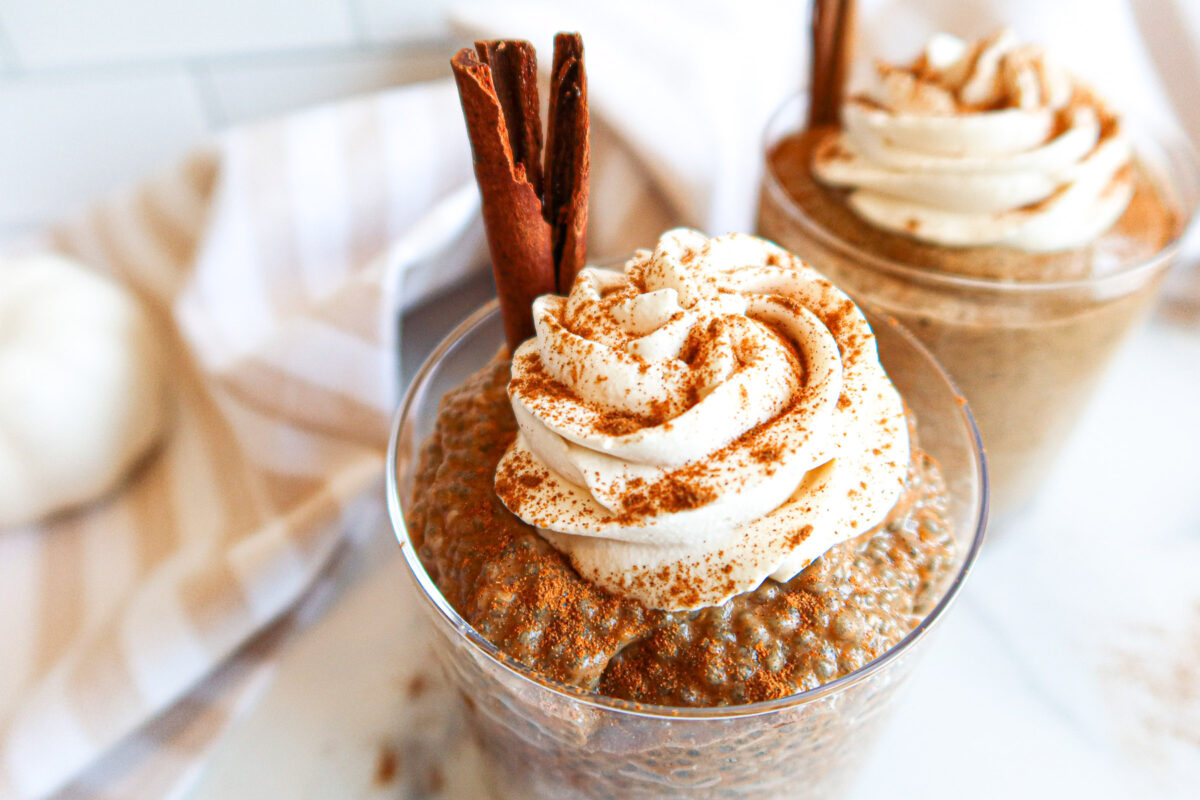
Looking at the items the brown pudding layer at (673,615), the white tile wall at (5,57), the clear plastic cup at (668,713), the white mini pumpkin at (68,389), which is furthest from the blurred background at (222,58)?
the brown pudding layer at (673,615)

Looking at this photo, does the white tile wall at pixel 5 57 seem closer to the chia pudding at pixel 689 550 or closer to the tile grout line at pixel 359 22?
the tile grout line at pixel 359 22

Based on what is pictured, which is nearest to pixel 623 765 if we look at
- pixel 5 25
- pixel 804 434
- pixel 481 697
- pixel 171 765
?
pixel 481 697

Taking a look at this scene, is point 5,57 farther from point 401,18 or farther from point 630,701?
point 630,701

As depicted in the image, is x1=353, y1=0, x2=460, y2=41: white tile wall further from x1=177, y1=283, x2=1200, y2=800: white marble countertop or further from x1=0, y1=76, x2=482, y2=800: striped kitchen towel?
x1=177, y1=283, x2=1200, y2=800: white marble countertop

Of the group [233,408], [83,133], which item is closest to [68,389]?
[233,408]

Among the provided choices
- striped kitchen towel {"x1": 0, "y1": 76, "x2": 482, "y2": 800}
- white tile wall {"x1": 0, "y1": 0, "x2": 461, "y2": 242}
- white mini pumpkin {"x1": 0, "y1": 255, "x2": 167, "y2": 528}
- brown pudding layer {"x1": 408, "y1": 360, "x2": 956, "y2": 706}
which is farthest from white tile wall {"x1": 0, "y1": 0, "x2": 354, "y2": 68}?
brown pudding layer {"x1": 408, "y1": 360, "x2": 956, "y2": 706}

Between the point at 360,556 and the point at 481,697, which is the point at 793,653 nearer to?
the point at 481,697
